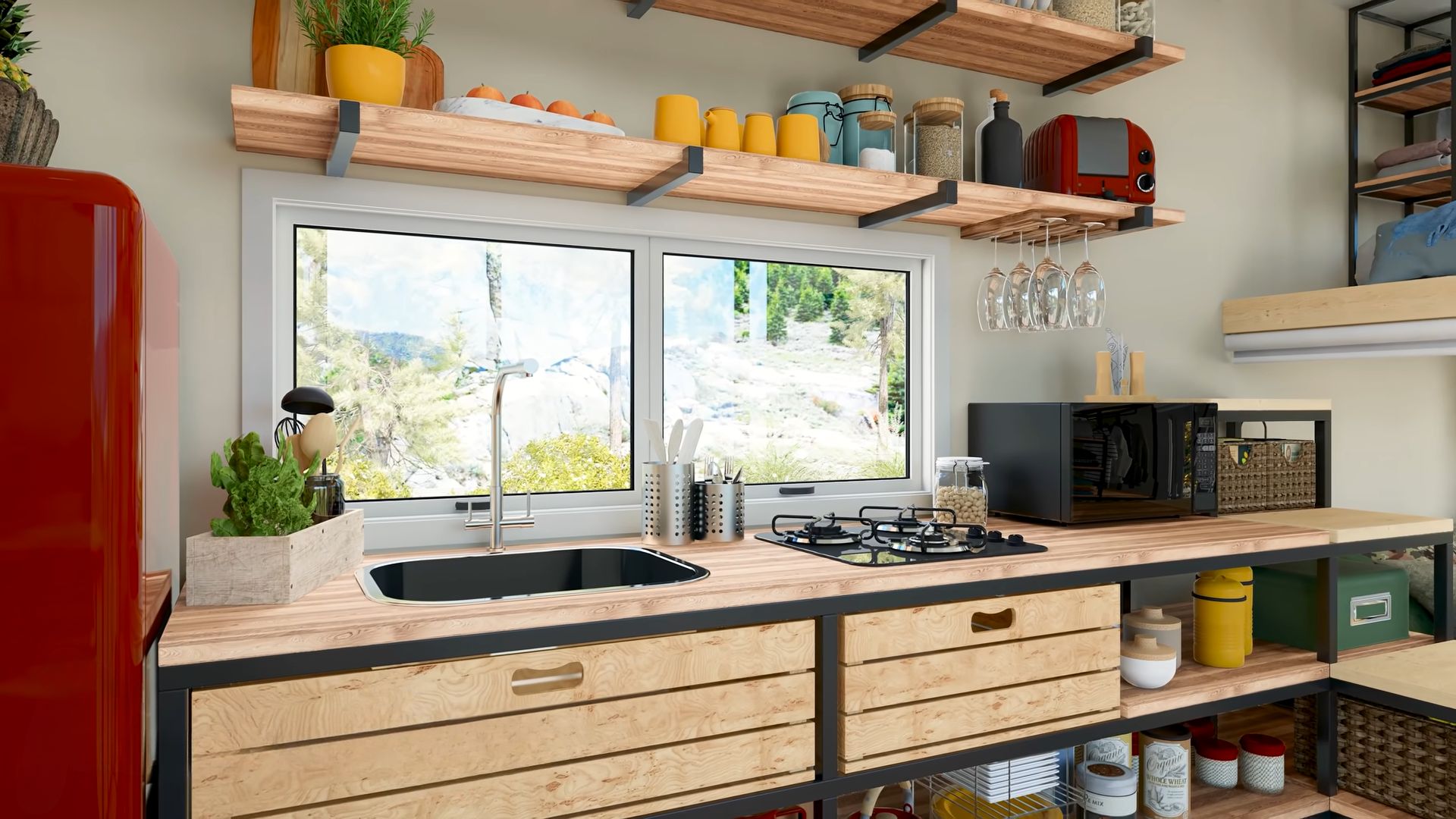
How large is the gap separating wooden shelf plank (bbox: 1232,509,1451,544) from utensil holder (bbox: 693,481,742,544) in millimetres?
1559

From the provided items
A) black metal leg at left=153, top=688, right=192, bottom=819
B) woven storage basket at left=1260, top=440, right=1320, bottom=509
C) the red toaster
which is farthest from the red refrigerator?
woven storage basket at left=1260, top=440, right=1320, bottom=509

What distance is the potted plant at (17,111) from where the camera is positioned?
4.36ft

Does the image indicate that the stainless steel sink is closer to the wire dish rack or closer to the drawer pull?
the drawer pull

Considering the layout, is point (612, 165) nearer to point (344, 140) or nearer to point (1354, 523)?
point (344, 140)

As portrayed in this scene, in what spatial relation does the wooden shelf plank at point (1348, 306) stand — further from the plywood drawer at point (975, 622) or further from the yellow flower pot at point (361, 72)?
the yellow flower pot at point (361, 72)

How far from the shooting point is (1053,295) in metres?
Result: 2.38

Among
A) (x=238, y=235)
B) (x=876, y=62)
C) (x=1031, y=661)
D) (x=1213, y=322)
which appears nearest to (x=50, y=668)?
(x=238, y=235)

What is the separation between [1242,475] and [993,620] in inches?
51.0

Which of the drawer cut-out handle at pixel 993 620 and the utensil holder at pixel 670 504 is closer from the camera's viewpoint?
the drawer cut-out handle at pixel 993 620

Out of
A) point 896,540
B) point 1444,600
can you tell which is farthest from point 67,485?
point 1444,600

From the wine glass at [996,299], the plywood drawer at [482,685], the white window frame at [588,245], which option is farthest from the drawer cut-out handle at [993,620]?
the wine glass at [996,299]

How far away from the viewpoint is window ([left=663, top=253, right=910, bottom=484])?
96.9 inches

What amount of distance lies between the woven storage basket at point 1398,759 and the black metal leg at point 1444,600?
0.49 m

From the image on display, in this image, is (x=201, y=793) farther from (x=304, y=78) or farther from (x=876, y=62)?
(x=876, y=62)
